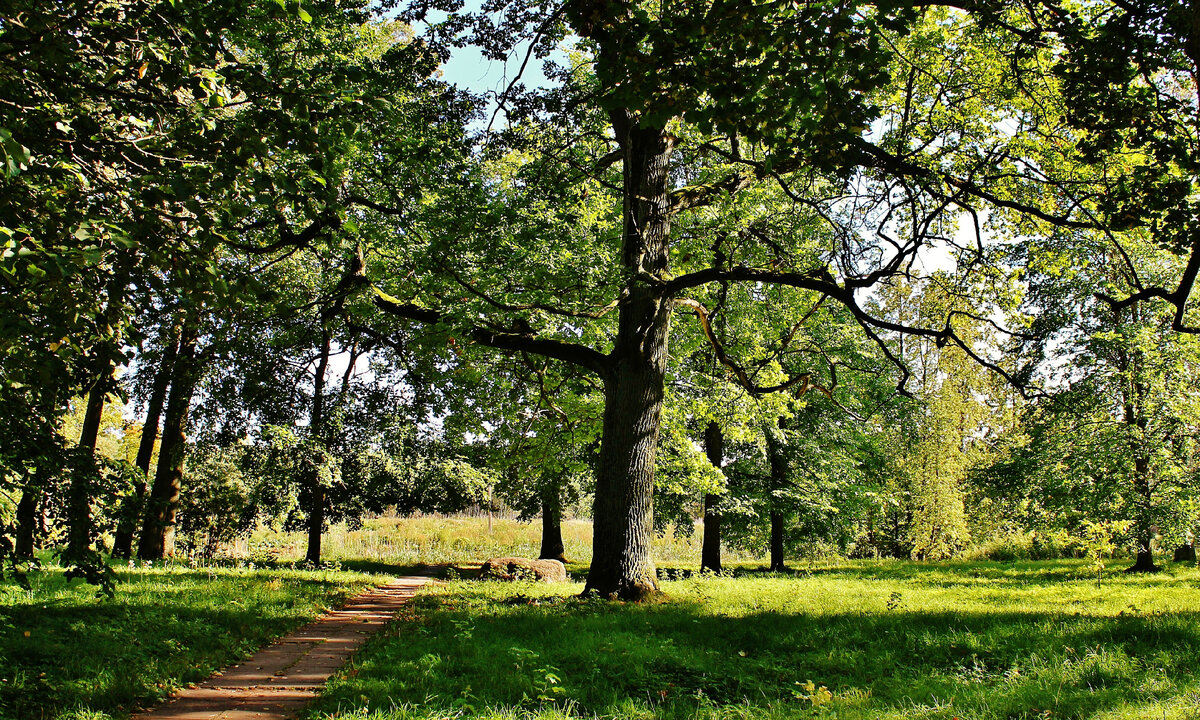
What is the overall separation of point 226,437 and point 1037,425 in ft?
66.9

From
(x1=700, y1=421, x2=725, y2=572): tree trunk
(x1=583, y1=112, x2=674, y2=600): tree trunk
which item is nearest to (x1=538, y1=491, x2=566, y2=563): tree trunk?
(x1=700, y1=421, x2=725, y2=572): tree trunk

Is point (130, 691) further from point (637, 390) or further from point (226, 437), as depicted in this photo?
point (226, 437)

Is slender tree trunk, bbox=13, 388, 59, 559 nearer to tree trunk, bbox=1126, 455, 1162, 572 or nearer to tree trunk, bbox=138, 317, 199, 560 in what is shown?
tree trunk, bbox=138, 317, 199, 560

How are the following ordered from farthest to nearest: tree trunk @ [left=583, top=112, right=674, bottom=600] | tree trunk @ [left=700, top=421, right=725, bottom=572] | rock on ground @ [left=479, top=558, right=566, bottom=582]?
1. tree trunk @ [left=700, top=421, right=725, bottom=572]
2. rock on ground @ [left=479, top=558, right=566, bottom=582]
3. tree trunk @ [left=583, top=112, right=674, bottom=600]

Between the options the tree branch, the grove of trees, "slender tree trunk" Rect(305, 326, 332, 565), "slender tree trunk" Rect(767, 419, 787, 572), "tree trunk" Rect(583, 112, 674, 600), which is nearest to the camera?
the grove of trees

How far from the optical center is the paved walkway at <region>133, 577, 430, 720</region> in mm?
4812

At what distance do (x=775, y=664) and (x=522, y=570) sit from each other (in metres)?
11.0

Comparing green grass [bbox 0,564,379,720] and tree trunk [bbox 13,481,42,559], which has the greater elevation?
tree trunk [bbox 13,481,42,559]

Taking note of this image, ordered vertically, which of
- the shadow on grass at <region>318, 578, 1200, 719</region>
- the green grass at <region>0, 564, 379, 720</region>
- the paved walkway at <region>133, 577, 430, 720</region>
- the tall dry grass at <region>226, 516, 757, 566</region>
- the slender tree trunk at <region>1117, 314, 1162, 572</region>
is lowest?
the tall dry grass at <region>226, 516, 757, 566</region>

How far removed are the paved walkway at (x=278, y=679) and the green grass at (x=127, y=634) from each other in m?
0.19

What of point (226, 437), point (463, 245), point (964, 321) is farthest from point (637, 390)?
point (226, 437)

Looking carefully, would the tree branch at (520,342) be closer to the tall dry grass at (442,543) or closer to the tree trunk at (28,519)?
the tree trunk at (28,519)

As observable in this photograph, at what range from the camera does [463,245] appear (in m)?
9.47

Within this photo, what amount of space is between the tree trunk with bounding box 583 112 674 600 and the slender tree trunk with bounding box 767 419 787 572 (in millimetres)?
10292
